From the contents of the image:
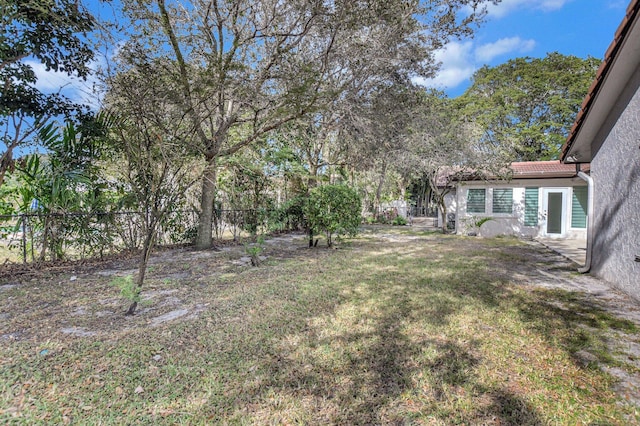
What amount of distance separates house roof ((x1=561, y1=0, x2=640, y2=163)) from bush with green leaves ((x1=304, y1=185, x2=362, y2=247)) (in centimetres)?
511

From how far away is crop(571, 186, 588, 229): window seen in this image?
1226cm

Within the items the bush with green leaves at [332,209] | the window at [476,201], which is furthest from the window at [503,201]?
the bush with green leaves at [332,209]

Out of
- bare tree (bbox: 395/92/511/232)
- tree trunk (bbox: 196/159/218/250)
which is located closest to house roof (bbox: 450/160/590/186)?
bare tree (bbox: 395/92/511/232)

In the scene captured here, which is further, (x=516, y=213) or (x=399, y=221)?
(x=399, y=221)

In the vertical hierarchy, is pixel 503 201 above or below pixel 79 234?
above

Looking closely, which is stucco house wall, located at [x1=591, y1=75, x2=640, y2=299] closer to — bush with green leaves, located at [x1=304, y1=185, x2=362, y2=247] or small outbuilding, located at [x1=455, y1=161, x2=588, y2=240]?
bush with green leaves, located at [x1=304, y1=185, x2=362, y2=247]

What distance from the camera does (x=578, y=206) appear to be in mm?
12344

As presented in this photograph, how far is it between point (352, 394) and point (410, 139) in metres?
11.1

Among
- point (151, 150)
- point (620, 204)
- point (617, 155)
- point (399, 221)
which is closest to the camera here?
point (151, 150)

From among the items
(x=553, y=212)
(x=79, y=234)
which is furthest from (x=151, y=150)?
(x=553, y=212)

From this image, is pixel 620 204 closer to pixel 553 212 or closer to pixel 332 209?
pixel 332 209

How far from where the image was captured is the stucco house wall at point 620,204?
4791 millimetres

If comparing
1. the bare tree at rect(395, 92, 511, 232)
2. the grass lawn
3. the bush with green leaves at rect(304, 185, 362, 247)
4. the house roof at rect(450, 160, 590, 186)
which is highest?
the bare tree at rect(395, 92, 511, 232)

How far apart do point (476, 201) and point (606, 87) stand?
895 centimetres
